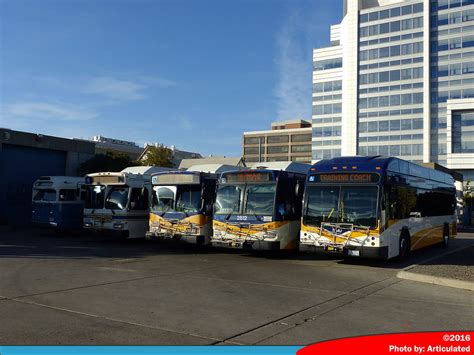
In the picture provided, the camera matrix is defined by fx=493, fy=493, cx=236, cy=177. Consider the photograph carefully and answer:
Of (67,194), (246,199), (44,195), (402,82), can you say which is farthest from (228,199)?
(402,82)

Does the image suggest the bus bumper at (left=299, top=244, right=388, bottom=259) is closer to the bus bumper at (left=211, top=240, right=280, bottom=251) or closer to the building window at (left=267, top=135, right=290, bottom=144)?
the bus bumper at (left=211, top=240, right=280, bottom=251)

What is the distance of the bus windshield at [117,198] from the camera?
20531mm

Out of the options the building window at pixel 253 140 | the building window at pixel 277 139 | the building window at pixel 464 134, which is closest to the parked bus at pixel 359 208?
the building window at pixel 464 134

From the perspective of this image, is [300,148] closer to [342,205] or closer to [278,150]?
[278,150]

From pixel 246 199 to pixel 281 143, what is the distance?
504 ft

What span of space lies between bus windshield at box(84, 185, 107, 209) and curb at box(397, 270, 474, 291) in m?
13.1

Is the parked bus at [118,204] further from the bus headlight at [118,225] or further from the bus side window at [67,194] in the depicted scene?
the bus side window at [67,194]

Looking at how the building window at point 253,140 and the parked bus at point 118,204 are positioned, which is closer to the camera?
the parked bus at point 118,204

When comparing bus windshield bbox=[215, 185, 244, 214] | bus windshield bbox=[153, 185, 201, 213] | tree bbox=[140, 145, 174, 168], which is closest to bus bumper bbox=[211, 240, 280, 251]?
bus windshield bbox=[215, 185, 244, 214]

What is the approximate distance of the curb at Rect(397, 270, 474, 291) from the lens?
11052 mm

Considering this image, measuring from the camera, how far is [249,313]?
811cm

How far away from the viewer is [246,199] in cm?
1642

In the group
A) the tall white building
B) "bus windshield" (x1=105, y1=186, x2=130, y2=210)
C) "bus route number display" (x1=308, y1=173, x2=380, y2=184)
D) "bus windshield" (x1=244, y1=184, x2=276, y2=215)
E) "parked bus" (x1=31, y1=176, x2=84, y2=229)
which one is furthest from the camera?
the tall white building

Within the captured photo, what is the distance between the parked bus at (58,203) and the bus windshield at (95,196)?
9.85 ft
